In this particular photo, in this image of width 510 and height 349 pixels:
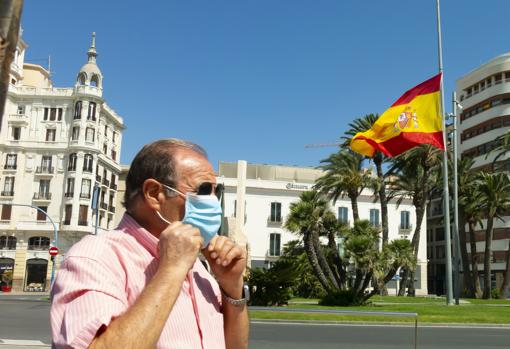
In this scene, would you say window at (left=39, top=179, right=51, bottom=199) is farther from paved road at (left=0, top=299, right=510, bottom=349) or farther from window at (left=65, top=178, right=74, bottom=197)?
paved road at (left=0, top=299, right=510, bottom=349)

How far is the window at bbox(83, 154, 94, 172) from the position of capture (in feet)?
187

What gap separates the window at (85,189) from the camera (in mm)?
56056

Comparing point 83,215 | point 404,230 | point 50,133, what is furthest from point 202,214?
point 404,230

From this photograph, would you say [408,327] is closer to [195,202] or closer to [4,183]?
[195,202]

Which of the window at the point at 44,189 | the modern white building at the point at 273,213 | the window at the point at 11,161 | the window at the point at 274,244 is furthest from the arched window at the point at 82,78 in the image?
the window at the point at 274,244

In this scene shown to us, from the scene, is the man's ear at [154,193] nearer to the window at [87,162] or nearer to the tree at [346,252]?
the tree at [346,252]

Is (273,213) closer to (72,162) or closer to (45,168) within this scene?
(72,162)

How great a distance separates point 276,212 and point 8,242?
2877 cm

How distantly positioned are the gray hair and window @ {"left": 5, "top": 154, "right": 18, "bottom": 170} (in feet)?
197

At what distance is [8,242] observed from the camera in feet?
179

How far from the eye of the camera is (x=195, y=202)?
1987mm

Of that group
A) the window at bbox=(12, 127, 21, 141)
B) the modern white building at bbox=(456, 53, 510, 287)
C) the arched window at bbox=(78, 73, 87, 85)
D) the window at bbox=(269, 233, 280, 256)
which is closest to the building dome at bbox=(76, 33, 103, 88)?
the arched window at bbox=(78, 73, 87, 85)

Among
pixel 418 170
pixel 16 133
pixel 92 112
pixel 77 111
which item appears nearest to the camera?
pixel 418 170

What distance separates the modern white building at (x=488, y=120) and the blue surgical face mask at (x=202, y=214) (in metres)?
62.6
